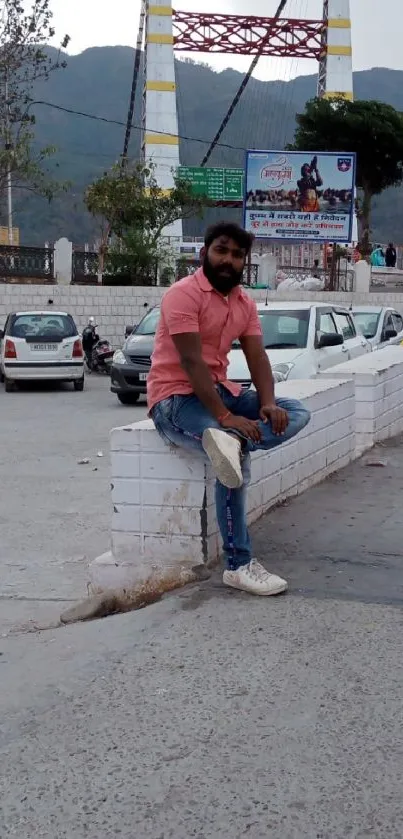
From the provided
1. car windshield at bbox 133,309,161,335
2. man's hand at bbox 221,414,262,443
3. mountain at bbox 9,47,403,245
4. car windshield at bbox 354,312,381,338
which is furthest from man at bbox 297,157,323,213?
mountain at bbox 9,47,403,245

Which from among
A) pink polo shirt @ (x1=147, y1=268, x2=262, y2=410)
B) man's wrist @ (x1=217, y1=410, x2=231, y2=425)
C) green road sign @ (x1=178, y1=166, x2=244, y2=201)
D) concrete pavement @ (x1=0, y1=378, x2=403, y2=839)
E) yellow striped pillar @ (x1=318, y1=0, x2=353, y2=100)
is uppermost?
yellow striped pillar @ (x1=318, y1=0, x2=353, y2=100)

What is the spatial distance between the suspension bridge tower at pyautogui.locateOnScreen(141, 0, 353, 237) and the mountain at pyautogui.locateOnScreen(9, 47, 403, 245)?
40.3m

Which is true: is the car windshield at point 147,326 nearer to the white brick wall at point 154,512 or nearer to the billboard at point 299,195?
the white brick wall at point 154,512

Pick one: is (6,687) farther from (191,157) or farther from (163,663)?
(191,157)

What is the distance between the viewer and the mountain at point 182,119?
355ft

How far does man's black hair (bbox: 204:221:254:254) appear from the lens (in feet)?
15.1

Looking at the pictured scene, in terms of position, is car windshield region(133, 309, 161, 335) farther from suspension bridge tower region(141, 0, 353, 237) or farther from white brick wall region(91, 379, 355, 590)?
suspension bridge tower region(141, 0, 353, 237)

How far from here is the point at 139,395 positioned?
16672mm

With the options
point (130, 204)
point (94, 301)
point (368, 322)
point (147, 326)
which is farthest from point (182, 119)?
point (368, 322)

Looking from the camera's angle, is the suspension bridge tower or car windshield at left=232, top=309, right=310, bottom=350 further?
the suspension bridge tower

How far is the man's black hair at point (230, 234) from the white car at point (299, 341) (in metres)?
5.69

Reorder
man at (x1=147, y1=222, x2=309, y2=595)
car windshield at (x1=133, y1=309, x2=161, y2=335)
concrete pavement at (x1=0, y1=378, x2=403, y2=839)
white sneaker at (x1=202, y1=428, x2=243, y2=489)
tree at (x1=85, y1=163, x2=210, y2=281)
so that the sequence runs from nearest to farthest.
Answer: concrete pavement at (x1=0, y1=378, x2=403, y2=839)
white sneaker at (x1=202, y1=428, x2=243, y2=489)
man at (x1=147, y1=222, x2=309, y2=595)
car windshield at (x1=133, y1=309, x2=161, y2=335)
tree at (x1=85, y1=163, x2=210, y2=281)

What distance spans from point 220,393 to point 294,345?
7.11 m

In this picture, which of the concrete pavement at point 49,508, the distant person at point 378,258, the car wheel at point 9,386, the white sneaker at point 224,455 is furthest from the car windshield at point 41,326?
the distant person at point 378,258
